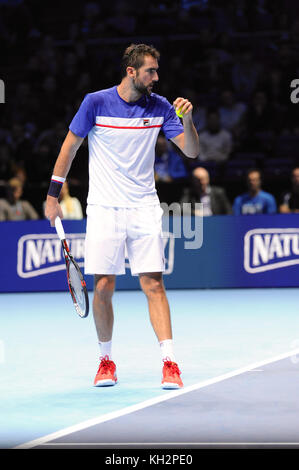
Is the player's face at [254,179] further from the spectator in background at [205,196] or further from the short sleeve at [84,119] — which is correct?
the short sleeve at [84,119]

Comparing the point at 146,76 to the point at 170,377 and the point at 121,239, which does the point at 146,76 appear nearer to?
the point at 121,239

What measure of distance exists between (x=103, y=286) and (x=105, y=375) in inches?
23.0

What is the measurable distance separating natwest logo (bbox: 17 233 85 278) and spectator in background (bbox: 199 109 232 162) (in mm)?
3031

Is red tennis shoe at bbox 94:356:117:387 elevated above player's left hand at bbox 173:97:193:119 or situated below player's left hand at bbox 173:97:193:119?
below

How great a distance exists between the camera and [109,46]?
17.3 metres

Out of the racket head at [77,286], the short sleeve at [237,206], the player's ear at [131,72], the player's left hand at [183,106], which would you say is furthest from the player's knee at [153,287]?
the short sleeve at [237,206]

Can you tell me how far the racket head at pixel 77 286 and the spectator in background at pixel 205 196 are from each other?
5.98 meters

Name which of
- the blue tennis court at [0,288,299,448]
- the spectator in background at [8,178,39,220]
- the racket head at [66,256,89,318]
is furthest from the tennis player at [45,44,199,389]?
the spectator in background at [8,178,39,220]

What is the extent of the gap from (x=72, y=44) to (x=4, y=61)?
155cm

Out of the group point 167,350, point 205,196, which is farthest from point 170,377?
point 205,196

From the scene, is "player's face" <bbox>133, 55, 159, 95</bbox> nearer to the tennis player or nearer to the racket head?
the tennis player

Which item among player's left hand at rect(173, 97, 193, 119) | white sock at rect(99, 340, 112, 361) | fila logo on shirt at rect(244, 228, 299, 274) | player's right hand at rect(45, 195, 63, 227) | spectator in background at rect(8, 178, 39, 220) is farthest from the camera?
spectator in background at rect(8, 178, 39, 220)

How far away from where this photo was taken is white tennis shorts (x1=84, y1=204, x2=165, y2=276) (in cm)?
573

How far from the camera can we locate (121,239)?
19.0ft
